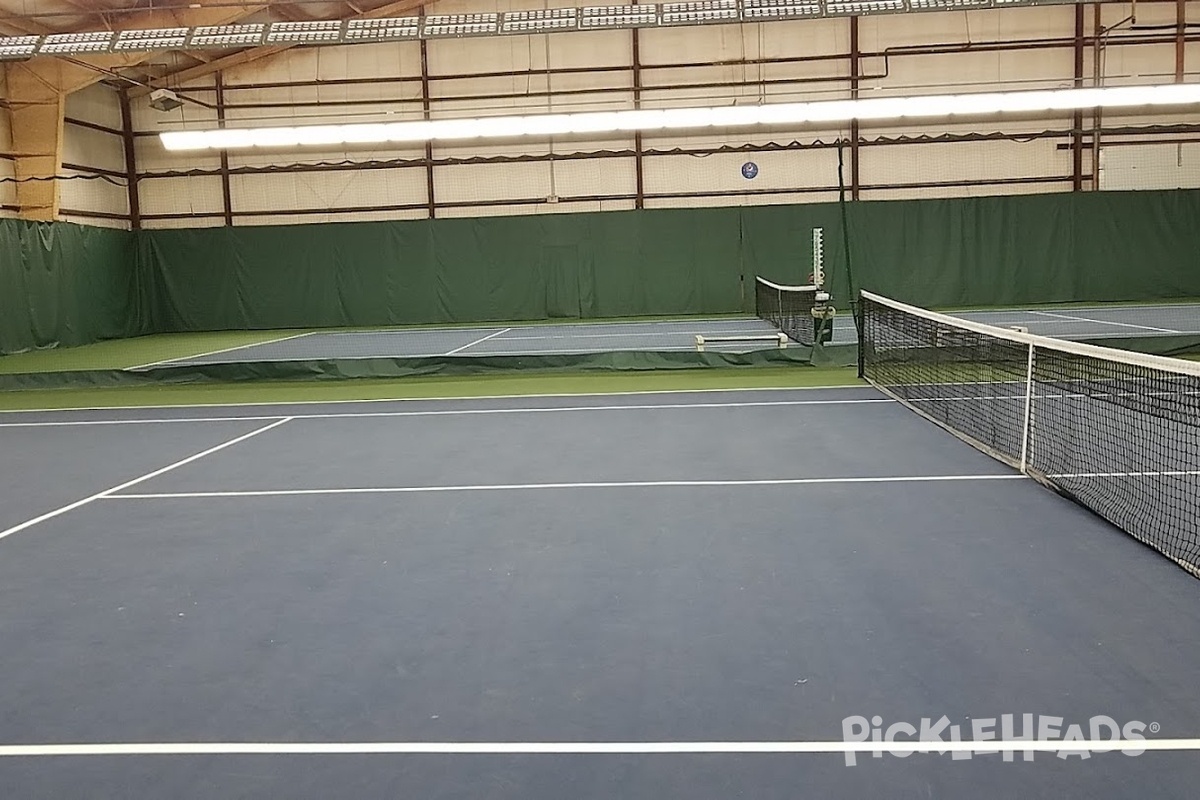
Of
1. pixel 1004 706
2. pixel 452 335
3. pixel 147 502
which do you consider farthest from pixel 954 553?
pixel 452 335

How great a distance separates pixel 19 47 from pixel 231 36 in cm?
311

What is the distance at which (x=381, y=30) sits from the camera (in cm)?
1294

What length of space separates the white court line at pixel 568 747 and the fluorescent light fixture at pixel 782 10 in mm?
10935

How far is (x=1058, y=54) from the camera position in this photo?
21.2m

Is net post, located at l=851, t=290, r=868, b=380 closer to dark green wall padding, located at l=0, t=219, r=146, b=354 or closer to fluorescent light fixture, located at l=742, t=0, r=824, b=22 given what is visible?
fluorescent light fixture, located at l=742, t=0, r=824, b=22

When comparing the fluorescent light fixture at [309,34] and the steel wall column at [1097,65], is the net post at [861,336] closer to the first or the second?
the fluorescent light fixture at [309,34]

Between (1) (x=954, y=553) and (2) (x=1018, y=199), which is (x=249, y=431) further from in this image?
(2) (x=1018, y=199)

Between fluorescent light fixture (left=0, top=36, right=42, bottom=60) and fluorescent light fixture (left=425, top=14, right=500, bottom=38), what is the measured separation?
→ 5262 millimetres

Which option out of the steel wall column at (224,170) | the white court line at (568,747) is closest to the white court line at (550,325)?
the steel wall column at (224,170)

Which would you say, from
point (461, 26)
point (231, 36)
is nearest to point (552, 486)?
point (461, 26)

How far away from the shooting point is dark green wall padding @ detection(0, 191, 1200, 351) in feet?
70.9

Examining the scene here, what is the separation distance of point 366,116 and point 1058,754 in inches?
850

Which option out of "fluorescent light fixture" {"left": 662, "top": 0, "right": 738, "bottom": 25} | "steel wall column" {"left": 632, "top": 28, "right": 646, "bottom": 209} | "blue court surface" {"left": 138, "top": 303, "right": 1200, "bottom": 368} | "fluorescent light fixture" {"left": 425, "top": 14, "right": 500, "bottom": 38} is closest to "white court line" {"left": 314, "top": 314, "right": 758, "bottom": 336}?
"blue court surface" {"left": 138, "top": 303, "right": 1200, "bottom": 368}

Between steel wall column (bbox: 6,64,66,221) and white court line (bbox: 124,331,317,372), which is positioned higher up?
steel wall column (bbox: 6,64,66,221)
